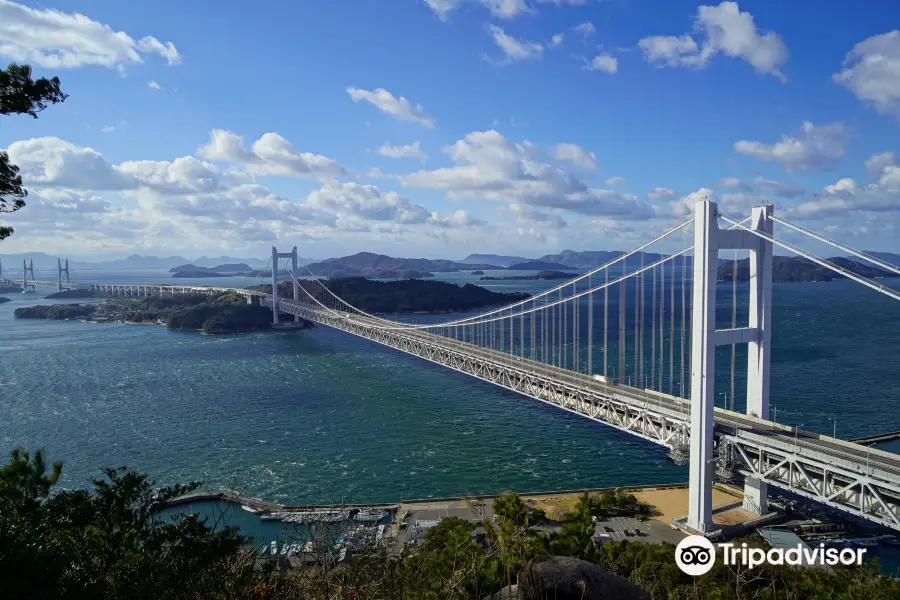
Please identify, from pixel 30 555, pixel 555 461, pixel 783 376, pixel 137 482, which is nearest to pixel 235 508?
pixel 137 482

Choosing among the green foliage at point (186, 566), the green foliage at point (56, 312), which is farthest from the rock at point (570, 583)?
the green foliage at point (56, 312)

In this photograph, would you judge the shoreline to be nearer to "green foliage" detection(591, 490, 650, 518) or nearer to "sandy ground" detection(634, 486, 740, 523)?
"sandy ground" detection(634, 486, 740, 523)

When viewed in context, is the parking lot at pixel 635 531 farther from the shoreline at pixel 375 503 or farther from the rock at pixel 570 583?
the rock at pixel 570 583

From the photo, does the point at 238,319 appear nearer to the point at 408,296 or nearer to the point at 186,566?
the point at 408,296

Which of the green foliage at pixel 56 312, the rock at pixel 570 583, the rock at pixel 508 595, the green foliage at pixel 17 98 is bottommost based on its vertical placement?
the green foliage at pixel 56 312

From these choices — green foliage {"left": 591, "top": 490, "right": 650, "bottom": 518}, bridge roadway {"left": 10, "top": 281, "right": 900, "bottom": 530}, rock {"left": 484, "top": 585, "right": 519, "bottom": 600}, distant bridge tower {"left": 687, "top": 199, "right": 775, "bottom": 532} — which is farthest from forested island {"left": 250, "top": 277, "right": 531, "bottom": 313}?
rock {"left": 484, "top": 585, "right": 519, "bottom": 600}

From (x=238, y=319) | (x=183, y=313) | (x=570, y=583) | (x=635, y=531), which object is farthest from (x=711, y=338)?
(x=183, y=313)

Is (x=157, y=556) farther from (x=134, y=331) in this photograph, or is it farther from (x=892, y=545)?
(x=134, y=331)
